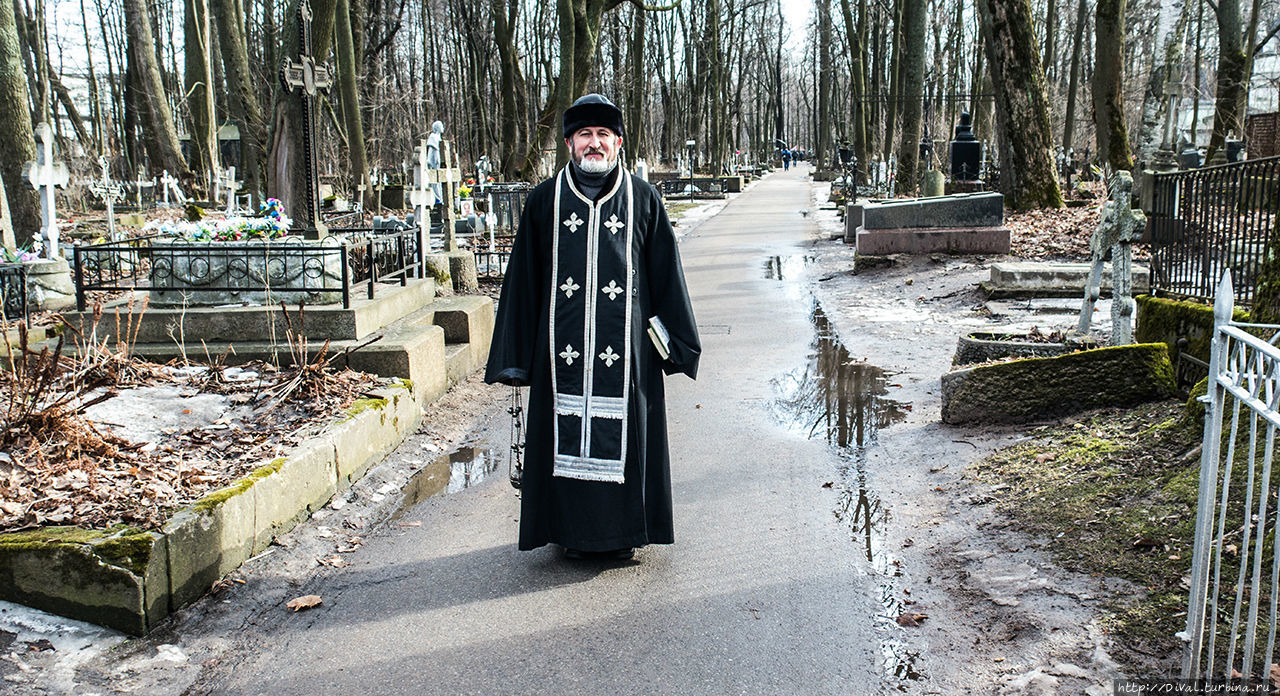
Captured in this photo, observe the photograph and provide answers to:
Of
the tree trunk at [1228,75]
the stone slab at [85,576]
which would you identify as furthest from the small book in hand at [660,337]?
the tree trunk at [1228,75]

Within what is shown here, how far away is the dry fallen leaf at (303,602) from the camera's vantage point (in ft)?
14.1

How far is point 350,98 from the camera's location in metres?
24.0

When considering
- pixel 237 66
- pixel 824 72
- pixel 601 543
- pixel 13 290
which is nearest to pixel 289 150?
pixel 13 290

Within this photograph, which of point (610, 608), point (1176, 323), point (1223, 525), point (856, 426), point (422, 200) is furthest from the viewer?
point (422, 200)

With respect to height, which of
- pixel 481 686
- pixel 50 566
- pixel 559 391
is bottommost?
pixel 481 686

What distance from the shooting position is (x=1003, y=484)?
5508 millimetres

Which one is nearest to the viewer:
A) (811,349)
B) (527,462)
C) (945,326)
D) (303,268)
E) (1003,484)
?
(527,462)

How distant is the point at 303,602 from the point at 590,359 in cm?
156

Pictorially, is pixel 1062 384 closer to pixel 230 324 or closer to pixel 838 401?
pixel 838 401

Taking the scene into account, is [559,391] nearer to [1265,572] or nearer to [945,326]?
[1265,572]

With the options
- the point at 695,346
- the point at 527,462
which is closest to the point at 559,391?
the point at 527,462

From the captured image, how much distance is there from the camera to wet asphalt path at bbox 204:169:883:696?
3.66 m

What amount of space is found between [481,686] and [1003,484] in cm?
312

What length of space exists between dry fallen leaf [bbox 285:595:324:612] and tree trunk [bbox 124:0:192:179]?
26.5 metres
